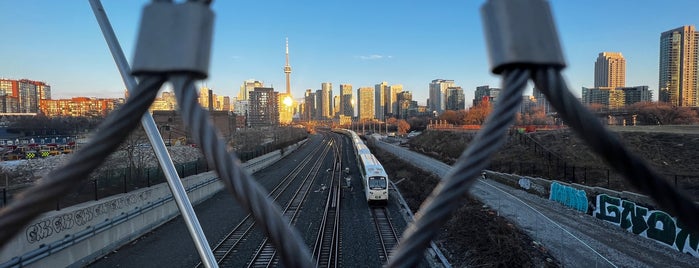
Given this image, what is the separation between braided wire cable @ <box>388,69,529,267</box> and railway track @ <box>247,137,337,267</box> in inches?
10.8

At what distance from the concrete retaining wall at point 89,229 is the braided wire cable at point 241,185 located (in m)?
9.78

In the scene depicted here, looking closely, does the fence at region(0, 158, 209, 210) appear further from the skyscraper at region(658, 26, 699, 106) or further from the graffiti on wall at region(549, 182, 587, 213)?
the skyscraper at region(658, 26, 699, 106)

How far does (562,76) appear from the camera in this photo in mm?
787

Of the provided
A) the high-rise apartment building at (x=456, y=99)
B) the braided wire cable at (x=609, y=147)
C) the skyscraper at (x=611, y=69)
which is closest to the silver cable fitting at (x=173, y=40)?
the braided wire cable at (x=609, y=147)

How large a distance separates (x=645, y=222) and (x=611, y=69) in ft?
274

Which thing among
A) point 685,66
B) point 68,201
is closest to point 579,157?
point 68,201

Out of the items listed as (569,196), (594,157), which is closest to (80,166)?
(569,196)

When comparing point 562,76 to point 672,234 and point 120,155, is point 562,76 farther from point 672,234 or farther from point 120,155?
point 120,155

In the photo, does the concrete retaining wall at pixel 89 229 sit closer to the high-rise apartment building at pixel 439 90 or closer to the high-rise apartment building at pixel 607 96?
the high-rise apartment building at pixel 607 96

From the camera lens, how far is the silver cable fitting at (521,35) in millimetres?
753

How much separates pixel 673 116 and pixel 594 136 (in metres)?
63.9

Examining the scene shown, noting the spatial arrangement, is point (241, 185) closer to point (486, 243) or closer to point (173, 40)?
point (173, 40)

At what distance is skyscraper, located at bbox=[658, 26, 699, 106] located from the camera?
66250 millimetres

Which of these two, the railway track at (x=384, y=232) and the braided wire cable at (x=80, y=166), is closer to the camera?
the braided wire cable at (x=80, y=166)
